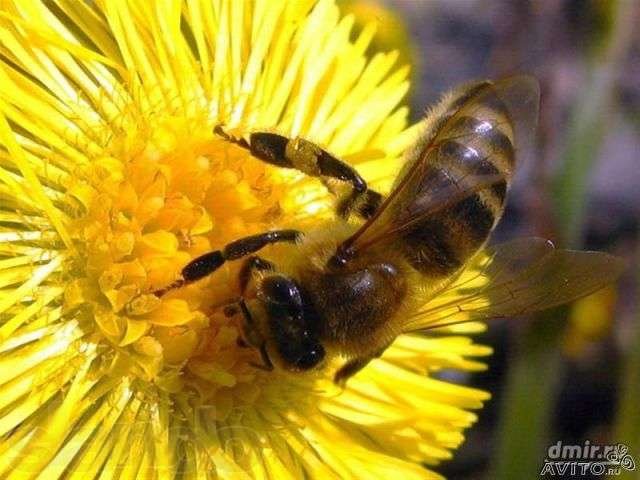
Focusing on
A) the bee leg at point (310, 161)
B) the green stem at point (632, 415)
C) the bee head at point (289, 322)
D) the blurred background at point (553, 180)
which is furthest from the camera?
the blurred background at point (553, 180)

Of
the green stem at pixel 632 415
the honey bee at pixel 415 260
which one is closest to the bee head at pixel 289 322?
the honey bee at pixel 415 260

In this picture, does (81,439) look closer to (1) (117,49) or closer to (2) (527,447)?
(1) (117,49)

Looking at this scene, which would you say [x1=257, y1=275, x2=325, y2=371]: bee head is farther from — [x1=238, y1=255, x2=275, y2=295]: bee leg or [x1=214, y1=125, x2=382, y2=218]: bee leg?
[x1=214, y1=125, x2=382, y2=218]: bee leg

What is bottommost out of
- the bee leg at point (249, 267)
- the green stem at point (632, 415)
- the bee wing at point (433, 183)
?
the green stem at point (632, 415)

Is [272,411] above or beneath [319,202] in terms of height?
beneath

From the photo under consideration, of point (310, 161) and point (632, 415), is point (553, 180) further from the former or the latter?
point (310, 161)

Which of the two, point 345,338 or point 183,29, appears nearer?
point 345,338

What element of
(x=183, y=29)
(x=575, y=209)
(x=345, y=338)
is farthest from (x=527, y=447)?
(x=183, y=29)

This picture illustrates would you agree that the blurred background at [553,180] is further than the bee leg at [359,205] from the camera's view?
Yes

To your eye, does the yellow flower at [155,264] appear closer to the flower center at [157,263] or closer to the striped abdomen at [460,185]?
the flower center at [157,263]

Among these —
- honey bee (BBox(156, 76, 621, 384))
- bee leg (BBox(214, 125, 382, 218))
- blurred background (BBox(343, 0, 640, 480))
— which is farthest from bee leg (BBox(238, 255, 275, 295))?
blurred background (BBox(343, 0, 640, 480))
